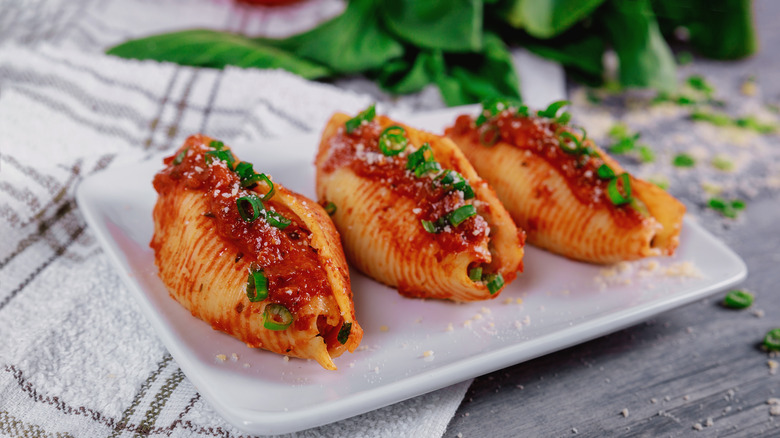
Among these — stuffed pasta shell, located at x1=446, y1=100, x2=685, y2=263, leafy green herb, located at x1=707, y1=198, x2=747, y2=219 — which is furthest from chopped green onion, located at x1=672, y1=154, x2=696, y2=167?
stuffed pasta shell, located at x1=446, y1=100, x2=685, y2=263

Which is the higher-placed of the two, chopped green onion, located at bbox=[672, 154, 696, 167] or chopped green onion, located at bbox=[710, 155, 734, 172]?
chopped green onion, located at bbox=[672, 154, 696, 167]

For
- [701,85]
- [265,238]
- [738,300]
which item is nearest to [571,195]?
[738,300]

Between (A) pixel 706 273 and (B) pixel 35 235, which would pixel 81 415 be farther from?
(A) pixel 706 273

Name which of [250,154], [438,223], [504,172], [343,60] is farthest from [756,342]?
[343,60]

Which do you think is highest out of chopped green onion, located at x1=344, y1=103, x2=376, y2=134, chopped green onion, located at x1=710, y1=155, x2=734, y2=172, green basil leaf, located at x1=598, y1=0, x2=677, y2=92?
chopped green onion, located at x1=344, y1=103, x2=376, y2=134

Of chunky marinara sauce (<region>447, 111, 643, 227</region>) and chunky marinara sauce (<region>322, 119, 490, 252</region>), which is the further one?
chunky marinara sauce (<region>447, 111, 643, 227</region>)

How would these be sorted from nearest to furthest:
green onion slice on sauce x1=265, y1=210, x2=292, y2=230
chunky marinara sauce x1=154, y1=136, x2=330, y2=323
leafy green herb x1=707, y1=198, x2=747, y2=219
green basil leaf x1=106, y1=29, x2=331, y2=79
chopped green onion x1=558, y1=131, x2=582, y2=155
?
chunky marinara sauce x1=154, y1=136, x2=330, y2=323 < green onion slice on sauce x1=265, y1=210, x2=292, y2=230 < chopped green onion x1=558, y1=131, x2=582, y2=155 < leafy green herb x1=707, y1=198, x2=747, y2=219 < green basil leaf x1=106, y1=29, x2=331, y2=79

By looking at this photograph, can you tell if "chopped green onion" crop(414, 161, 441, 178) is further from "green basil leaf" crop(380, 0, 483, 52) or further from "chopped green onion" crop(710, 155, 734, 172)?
"chopped green onion" crop(710, 155, 734, 172)
